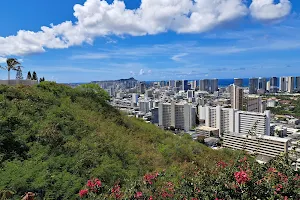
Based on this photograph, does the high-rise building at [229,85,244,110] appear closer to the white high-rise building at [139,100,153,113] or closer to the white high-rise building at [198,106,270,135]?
the white high-rise building at [198,106,270,135]

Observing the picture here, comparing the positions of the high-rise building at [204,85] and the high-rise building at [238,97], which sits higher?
the high-rise building at [204,85]

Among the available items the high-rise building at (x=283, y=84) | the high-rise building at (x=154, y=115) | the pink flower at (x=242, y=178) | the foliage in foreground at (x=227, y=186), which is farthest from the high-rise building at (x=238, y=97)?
the high-rise building at (x=283, y=84)

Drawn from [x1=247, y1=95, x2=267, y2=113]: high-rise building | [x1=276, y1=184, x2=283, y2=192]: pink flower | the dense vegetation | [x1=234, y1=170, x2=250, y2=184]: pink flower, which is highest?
[x1=234, y1=170, x2=250, y2=184]: pink flower

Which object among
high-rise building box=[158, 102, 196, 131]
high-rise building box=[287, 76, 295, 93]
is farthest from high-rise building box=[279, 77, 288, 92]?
high-rise building box=[158, 102, 196, 131]

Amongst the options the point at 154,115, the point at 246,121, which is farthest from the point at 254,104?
the point at 154,115

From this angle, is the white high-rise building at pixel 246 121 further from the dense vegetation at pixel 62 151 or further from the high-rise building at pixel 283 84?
the high-rise building at pixel 283 84

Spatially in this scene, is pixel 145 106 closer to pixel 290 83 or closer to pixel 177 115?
pixel 177 115
